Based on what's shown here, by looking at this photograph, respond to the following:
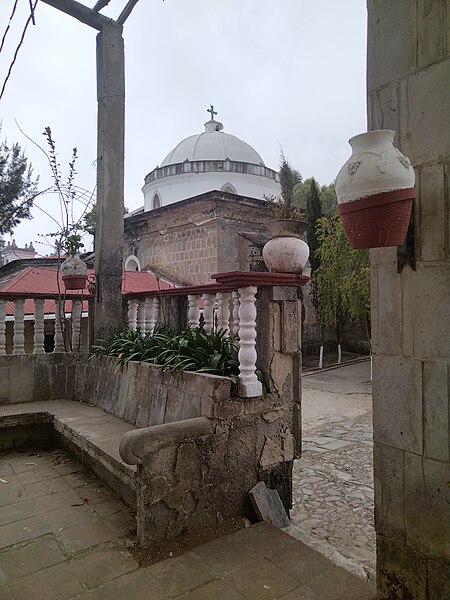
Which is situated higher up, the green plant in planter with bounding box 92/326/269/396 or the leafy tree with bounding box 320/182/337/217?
the leafy tree with bounding box 320/182/337/217

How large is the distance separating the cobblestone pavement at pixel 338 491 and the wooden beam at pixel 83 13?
19.1 ft

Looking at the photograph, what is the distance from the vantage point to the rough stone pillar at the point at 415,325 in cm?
153

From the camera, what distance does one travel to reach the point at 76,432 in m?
3.44

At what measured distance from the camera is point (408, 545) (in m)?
1.65

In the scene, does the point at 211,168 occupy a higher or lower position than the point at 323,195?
higher

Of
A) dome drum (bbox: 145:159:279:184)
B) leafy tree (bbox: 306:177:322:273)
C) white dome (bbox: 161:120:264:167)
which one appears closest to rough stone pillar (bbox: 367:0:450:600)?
leafy tree (bbox: 306:177:322:273)

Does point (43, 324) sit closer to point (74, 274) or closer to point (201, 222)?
point (74, 274)

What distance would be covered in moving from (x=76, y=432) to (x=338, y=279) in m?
11.5

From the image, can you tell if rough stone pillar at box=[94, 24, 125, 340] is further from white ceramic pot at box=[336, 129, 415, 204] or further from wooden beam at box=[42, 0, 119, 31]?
white ceramic pot at box=[336, 129, 415, 204]

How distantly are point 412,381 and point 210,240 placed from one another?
10.9 meters

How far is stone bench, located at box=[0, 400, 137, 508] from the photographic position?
294cm

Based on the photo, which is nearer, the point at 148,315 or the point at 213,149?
the point at 148,315

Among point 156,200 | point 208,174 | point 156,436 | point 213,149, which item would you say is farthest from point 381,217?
point 213,149

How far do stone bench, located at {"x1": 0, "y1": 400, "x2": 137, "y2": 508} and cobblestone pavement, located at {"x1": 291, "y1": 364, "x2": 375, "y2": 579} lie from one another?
166cm
